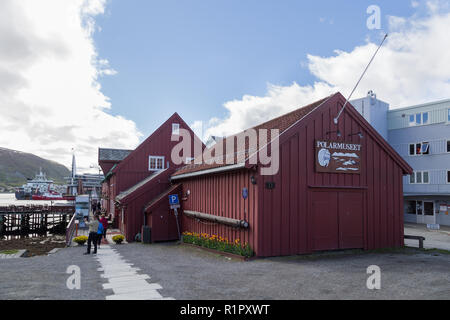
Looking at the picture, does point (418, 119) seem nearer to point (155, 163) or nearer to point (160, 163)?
point (160, 163)

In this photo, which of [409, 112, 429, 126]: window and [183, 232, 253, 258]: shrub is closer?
[183, 232, 253, 258]: shrub

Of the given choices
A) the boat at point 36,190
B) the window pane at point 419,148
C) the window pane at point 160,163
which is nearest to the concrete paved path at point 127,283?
the window pane at point 160,163

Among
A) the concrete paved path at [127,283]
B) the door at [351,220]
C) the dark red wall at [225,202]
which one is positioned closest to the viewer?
the concrete paved path at [127,283]

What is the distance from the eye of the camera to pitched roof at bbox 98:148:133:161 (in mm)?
35312

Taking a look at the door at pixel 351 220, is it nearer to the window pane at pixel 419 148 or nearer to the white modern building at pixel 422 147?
the white modern building at pixel 422 147

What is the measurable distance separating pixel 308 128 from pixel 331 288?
724cm

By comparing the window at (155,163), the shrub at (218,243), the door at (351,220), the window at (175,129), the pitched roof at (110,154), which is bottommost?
the shrub at (218,243)

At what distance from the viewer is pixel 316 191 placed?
46.4 feet

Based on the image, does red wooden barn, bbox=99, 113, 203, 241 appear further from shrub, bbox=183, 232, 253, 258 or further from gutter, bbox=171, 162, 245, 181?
shrub, bbox=183, 232, 253, 258

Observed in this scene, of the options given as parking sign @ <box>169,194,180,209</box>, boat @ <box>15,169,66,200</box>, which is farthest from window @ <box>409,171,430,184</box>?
boat @ <box>15,169,66,200</box>

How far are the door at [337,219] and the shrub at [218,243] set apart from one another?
281 cm

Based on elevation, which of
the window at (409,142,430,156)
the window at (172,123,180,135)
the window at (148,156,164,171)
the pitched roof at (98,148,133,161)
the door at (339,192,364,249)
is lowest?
the door at (339,192,364,249)

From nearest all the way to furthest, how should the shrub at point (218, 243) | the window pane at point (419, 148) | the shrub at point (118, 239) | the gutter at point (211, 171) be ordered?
the shrub at point (218, 243), the gutter at point (211, 171), the shrub at point (118, 239), the window pane at point (419, 148)

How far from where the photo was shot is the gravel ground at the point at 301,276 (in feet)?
26.0
